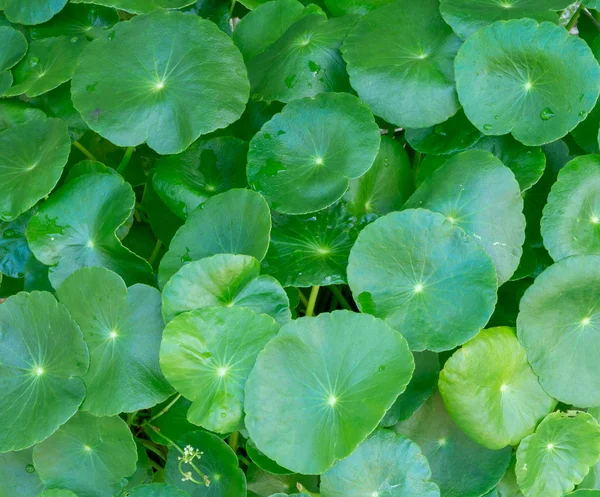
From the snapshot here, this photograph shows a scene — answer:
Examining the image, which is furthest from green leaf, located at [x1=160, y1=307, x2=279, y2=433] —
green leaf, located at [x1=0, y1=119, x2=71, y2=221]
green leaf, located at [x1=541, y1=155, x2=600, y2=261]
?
green leaf, located at [x1=541, y1=155, x2=600, y2=261]

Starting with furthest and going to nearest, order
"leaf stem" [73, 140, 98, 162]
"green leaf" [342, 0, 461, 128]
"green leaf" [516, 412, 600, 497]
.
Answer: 1. "leaf stem" [73, 140, 98, 162]
2. "green leaf" [342, 0, 461, 128]
3. "green leaf" [516, 412, 600, 497]

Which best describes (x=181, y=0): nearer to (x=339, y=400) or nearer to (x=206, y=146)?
(x=206, y=146)

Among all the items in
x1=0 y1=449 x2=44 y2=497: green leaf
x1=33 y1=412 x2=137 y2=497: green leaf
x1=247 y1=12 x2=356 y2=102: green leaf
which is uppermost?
x1=247 y1=12 x2=356 y2=102: green leaf

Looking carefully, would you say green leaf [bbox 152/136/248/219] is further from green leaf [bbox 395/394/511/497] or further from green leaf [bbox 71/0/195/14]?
green leaf [bbox 395/394/511/497]

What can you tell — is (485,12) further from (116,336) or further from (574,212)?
(116,336)

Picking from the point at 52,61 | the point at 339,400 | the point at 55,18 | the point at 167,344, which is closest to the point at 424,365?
the point at 339,400

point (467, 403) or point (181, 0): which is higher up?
point (181, 0)

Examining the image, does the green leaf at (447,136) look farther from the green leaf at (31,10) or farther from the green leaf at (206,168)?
the green leaf at (31,10)
